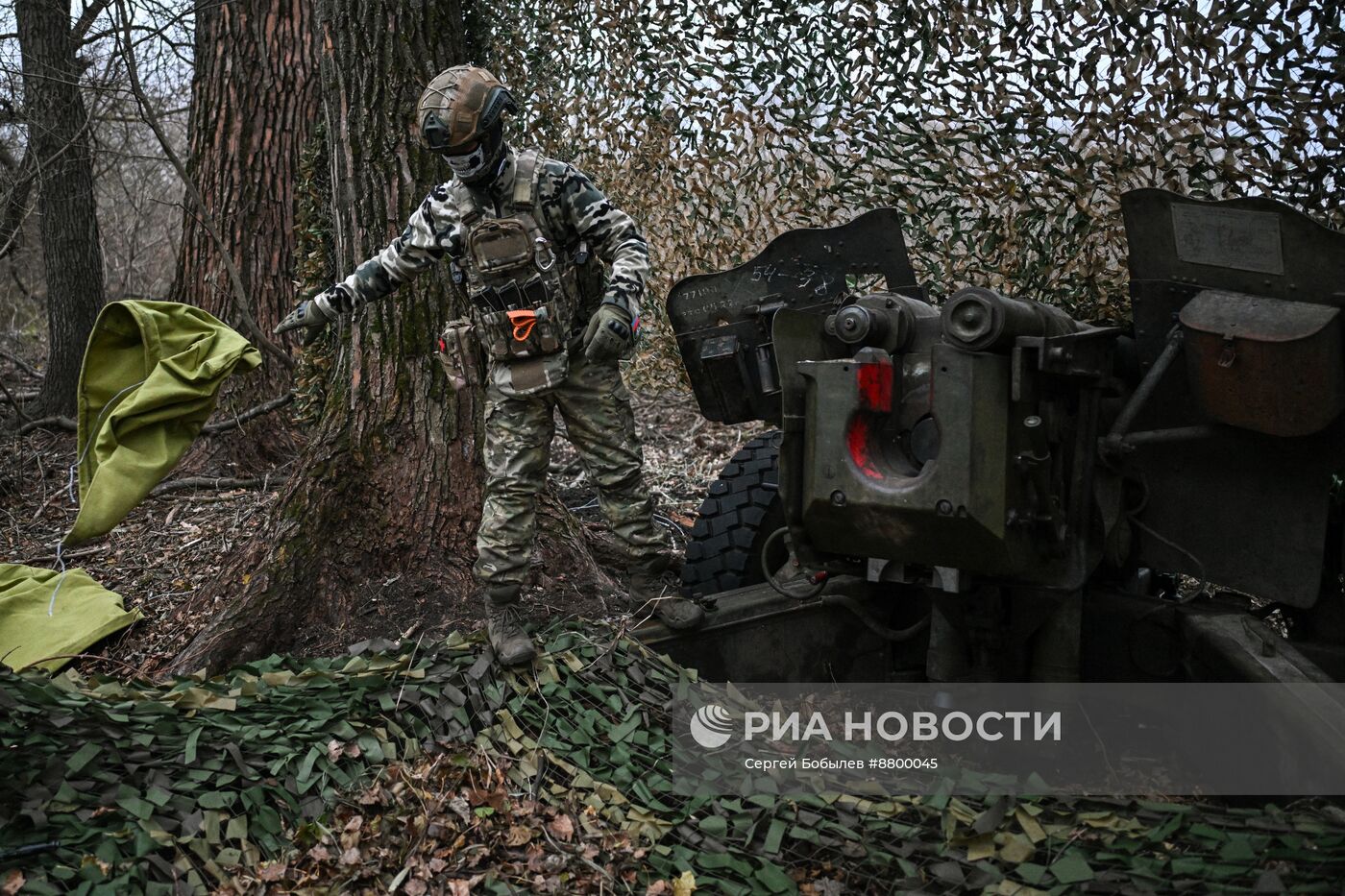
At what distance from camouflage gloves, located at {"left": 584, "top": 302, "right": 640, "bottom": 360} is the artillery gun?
1.93 ft

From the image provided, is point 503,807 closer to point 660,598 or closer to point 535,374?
point 660,598

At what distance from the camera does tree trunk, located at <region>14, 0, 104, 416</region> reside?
7.95 m

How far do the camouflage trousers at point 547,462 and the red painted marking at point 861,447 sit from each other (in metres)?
1.12

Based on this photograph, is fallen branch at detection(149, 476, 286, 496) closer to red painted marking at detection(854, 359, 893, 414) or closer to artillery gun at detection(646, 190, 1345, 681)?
artillery gun at detection(646, 190, 1345, 681)

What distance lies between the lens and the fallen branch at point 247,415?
→ 6.84m

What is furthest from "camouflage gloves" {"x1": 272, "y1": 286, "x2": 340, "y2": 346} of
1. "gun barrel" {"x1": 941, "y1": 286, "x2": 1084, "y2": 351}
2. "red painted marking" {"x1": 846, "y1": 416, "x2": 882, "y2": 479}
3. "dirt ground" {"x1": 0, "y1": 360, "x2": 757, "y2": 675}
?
"gun barrel" {"x1": 941, "y1": 286, "x2": 1084, "y2": 351}

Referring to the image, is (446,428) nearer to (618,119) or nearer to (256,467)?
(618,119)

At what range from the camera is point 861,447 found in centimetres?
339

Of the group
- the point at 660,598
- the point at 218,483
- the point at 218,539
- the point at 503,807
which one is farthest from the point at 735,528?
the point at 218,483

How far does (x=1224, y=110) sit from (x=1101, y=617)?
6.17 feet

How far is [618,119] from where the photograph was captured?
18.7 feet

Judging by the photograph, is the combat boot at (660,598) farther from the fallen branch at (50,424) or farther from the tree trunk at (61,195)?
the tree trunk at (61,195)

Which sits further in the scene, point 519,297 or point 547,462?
point 547,462

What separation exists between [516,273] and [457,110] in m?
0.58
